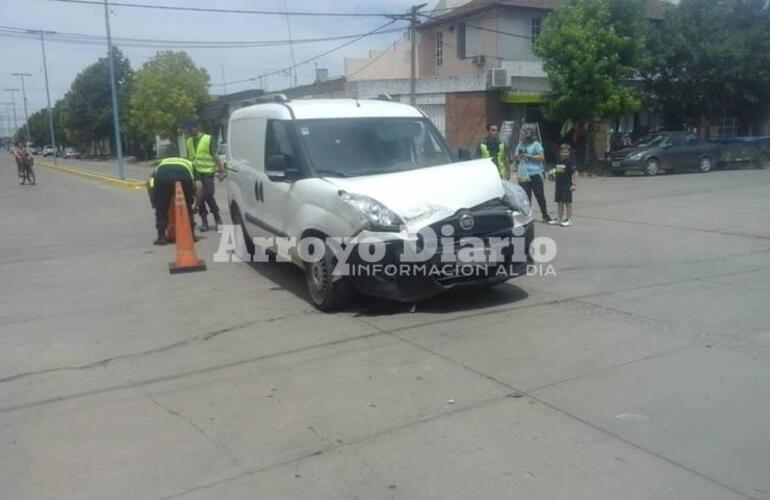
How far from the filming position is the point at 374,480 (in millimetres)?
3814

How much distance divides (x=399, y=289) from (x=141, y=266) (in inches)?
196

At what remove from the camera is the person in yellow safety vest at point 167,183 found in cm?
1134

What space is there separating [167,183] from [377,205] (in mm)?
5958

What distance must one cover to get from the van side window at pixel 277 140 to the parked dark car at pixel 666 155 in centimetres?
1928

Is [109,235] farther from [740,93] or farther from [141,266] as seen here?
[740,93]

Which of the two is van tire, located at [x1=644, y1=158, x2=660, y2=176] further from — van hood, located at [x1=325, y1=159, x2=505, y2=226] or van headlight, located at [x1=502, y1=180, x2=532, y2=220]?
van hood, located at [x1=325, y1=159, x2=505, y2=226]

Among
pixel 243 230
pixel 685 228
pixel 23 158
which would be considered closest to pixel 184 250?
pixel 243 230

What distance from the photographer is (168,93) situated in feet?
163

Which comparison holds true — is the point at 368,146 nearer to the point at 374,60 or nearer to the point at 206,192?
the point at 206,192

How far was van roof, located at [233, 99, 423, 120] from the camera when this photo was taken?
7922 mm

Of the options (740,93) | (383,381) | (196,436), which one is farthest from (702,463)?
(740,93)

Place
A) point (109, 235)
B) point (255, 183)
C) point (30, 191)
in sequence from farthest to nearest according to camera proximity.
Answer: point (30, 191) < point (109, 235) < point (255, 183)

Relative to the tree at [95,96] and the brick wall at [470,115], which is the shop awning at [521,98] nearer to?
the brick wall at [470,115]

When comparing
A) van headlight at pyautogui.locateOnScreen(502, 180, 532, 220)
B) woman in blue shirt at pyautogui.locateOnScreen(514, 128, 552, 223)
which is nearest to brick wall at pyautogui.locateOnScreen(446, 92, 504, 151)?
woman in blue shirt at pyautogui.locateOnScreen(514, 128, 552, 223)
